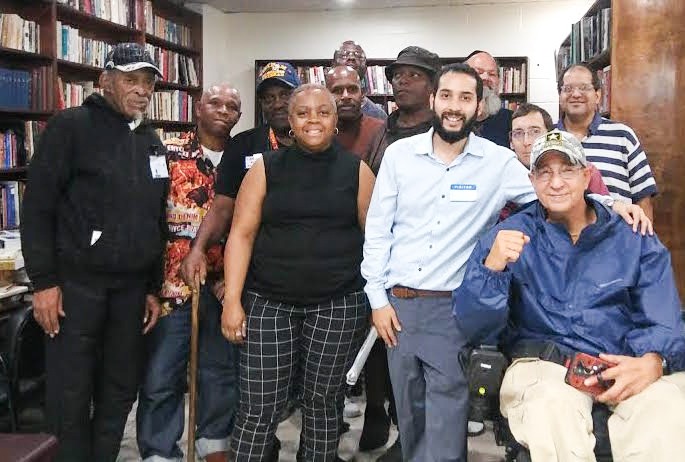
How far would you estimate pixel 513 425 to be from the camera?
166cm

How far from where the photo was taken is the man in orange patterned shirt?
2.47 m

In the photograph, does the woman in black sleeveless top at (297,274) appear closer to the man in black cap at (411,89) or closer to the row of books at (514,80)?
the man in black cap at (411,89)

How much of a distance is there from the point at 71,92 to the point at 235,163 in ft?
9.33

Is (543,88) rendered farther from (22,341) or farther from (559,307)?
(22,341)

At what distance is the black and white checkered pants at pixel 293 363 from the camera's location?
2084mm

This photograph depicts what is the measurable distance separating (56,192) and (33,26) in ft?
8.97

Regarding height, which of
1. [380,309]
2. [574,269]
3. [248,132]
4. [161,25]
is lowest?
[380,309]

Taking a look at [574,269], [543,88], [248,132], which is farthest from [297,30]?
[574,269]

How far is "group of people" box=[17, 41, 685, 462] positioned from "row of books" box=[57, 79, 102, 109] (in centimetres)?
245

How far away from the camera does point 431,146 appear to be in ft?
6.75

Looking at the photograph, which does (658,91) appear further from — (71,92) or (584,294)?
(71,92)

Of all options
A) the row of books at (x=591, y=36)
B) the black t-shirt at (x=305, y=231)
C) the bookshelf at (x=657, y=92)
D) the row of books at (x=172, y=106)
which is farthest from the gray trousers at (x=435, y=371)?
the row of books at (x=172, y=106)

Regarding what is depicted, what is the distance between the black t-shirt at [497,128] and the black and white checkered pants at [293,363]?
Result: 1050mm

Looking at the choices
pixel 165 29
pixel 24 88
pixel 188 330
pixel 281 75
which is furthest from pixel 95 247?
pixel 165 29
